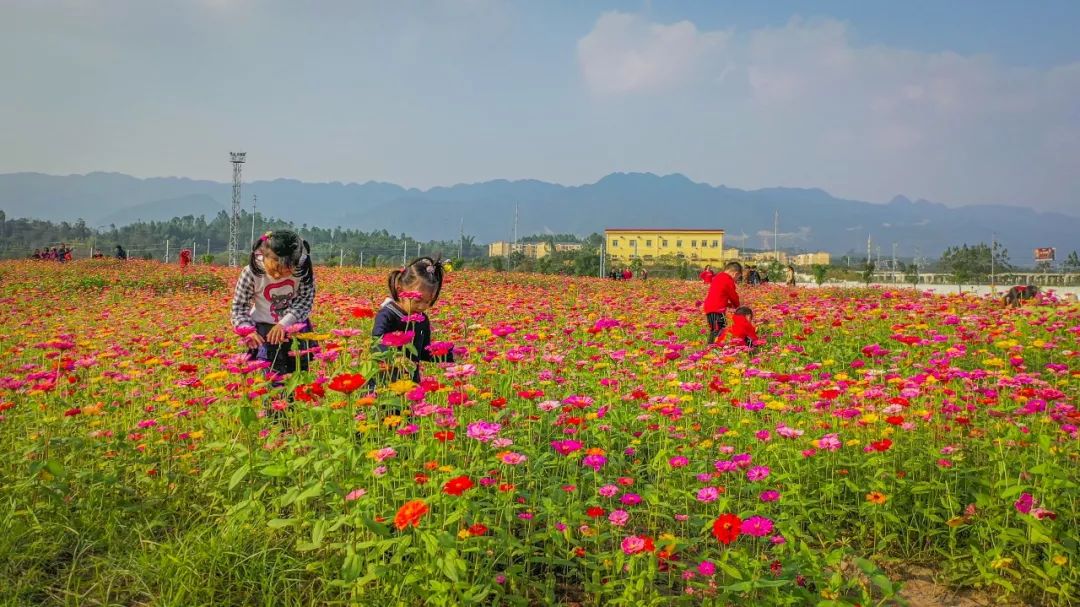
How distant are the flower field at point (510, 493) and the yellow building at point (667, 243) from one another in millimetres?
98652

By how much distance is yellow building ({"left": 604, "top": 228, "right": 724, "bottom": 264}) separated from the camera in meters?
105

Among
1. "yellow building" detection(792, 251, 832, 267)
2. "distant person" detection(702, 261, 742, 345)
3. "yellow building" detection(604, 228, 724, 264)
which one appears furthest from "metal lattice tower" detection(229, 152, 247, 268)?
"yellow building" detection(792, 251, 832, 267)

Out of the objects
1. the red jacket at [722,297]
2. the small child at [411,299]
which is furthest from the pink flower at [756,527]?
the red jacket at [722,297]

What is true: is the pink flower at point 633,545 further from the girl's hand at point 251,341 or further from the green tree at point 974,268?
the green tree at point 974,268

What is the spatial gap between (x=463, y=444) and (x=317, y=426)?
0.89 m

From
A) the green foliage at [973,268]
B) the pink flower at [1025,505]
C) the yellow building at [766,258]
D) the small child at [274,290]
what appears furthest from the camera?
the yellow building at [766,258]

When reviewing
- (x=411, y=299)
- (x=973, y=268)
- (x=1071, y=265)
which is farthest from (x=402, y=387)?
(x=973, y=268)

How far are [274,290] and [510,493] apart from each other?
290 cm

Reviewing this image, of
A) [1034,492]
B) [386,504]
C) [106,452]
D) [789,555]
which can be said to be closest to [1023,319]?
[1034,492]

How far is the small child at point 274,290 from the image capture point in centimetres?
459

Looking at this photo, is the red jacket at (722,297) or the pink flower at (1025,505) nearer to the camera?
the pink flower at (1025,505)

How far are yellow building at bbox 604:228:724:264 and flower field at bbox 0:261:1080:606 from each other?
98.7 meters

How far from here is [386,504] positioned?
2.80 meters

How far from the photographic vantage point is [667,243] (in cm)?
10775
